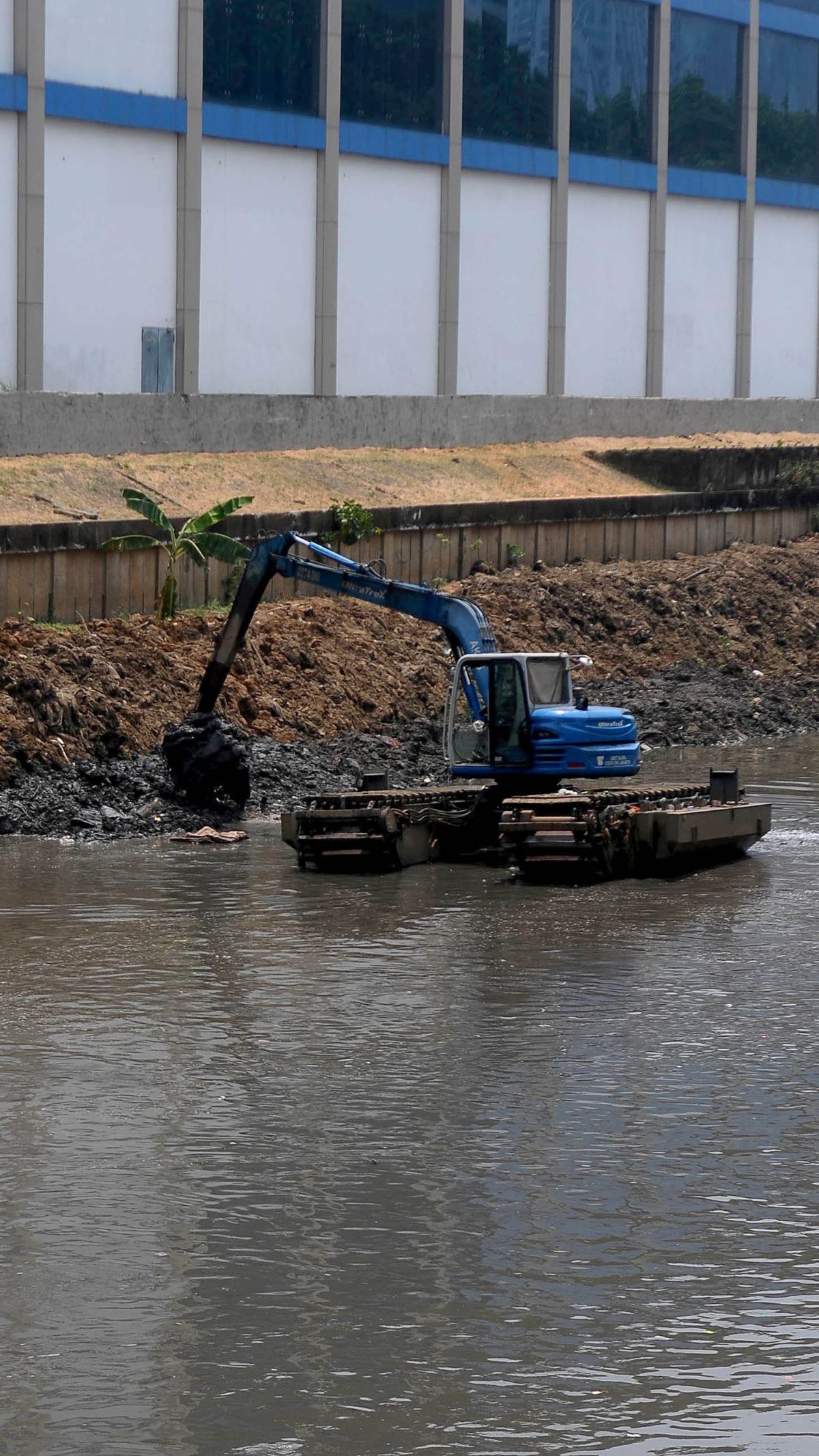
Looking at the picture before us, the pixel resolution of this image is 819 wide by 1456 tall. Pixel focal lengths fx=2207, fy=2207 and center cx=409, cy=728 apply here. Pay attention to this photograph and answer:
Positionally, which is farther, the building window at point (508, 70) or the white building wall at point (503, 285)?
the building window at point (508, 70)

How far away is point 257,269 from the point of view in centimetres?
4772

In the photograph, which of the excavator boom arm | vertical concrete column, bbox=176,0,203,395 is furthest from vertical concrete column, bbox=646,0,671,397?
the excavator boom arm

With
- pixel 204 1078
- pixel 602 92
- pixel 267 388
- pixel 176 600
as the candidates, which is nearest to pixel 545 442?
pixel 267 388

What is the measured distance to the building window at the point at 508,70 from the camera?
A: 53938 millimetres

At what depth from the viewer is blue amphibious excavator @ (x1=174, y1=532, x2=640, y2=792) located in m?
25.5

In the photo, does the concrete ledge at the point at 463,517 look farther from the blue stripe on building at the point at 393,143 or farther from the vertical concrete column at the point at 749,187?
the vertical concrete column at the point at 749,187

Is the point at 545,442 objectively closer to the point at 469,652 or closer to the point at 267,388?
the point at 267,388

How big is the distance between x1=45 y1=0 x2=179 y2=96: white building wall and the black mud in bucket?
20.1 m

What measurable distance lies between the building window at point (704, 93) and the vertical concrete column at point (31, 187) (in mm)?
23127

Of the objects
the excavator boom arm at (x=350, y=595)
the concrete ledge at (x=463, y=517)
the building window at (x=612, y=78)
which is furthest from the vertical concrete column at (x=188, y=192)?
the excavator boom arm at (x=350, y=595)

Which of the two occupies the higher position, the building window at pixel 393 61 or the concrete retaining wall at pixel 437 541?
the building window at pixel 393 61

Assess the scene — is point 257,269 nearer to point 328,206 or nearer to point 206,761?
point 328,206

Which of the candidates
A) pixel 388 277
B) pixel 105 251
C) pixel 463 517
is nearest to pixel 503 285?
pixel 388 277

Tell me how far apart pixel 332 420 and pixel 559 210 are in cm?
1457
